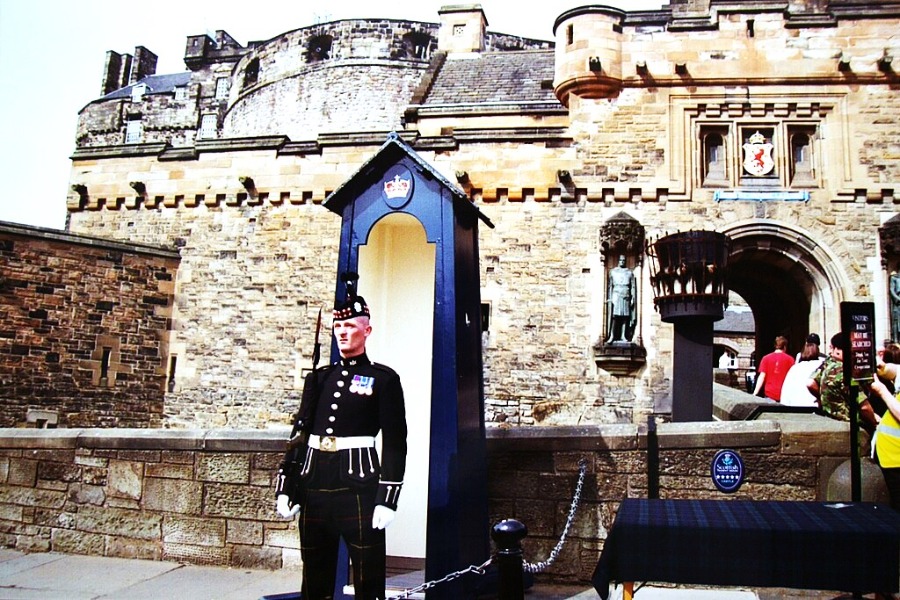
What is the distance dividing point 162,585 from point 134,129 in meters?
38.2

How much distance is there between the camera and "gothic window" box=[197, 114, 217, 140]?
121ft

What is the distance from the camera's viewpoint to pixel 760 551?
3.77 meters

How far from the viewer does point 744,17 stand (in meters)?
14.0

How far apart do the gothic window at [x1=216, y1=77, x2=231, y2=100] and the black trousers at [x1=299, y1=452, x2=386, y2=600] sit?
3645cm

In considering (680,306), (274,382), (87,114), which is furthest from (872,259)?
(87,114)

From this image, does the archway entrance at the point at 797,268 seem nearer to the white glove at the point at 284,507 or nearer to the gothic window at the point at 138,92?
the white glove at the point at 284,507

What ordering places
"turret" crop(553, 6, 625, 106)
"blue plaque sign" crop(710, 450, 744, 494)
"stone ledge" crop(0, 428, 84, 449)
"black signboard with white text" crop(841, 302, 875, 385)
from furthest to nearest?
1. "turret" crop(553, 6, 625, 106)
2. "stone ledge" crop(0, 428, 84, 449)
3. "blue plaque sign" crop(710, 450, 744, 494)
4. "black signboard with white text" crop(841, 302, 875, 385)

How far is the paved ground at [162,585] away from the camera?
4938mm

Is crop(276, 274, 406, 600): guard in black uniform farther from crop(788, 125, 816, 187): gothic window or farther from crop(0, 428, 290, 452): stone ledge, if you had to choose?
crop(788, 125, 816, 187): gothic window

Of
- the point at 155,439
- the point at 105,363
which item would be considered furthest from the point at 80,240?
the point at 155,439

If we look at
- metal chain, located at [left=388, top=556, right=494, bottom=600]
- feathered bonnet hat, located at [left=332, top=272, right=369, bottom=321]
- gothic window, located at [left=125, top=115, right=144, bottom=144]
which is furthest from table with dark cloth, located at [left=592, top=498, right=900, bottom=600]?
gothic window, located at [left=125, top=115, right=144, bottom=144]

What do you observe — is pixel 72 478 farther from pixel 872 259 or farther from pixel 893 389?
pixel 872 259

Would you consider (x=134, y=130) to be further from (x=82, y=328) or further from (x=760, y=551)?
(x=760, y=551)

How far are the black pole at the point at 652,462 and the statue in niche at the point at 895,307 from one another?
30.7 feet
